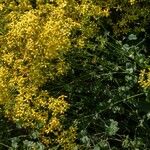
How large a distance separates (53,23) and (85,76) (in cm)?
64

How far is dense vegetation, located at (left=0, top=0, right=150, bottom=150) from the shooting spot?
3842 mm

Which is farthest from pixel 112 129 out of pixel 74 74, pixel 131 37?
pixel 131 37

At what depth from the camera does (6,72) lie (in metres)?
3.90

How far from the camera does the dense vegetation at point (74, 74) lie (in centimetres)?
384

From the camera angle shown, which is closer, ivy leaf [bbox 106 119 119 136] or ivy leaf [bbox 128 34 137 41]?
ivy leaf [bbox 106 119 119 136]

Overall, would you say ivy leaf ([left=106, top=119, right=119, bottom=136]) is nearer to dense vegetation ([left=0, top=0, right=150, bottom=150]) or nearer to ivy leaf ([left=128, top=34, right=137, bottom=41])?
dense vegetation ([left=0, top=0, right=150, bottom=150])

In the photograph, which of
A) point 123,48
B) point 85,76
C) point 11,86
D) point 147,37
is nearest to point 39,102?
point 11,86

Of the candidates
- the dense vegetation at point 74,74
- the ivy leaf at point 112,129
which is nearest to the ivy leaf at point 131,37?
the dense vegetation at point 74,74

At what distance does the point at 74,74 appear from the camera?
4.46 meters

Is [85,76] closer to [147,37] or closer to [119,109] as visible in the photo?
[119,109]

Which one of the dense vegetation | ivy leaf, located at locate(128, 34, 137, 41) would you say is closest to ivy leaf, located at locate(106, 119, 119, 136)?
the dense vegetation

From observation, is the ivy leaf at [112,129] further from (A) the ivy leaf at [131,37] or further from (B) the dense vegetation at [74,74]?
(A) the ivy leaf at [131,37]

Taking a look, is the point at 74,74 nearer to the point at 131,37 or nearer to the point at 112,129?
the point at 131,37

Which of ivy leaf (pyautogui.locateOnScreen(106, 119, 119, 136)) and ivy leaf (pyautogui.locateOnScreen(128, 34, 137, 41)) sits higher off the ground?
ivy leaf (pyautogui.locateOnScreen(128, 34, 137, 41))
